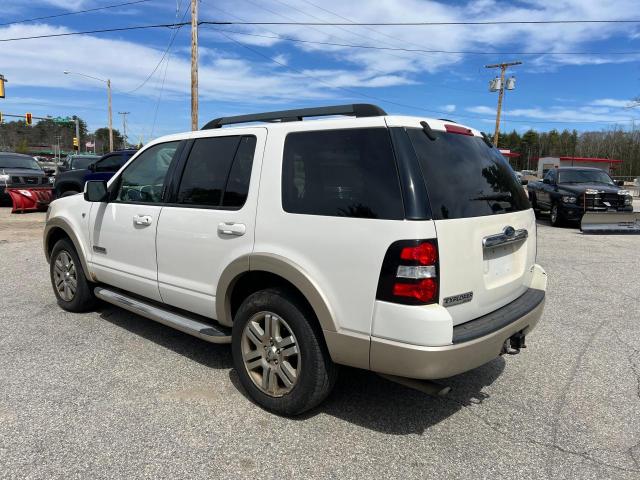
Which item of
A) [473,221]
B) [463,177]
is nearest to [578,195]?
[463,177]

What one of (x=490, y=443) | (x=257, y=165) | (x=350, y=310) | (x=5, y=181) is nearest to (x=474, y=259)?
(x=350, y=310)

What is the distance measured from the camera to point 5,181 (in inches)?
628

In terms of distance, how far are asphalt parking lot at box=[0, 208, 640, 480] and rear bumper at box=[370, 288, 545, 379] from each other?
1.77 ft

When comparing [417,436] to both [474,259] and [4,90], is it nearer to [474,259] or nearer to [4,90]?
[474,259]

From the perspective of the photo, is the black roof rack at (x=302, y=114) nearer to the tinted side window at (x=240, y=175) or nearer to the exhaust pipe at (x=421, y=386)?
the tinted side window at (x=240, y=175)

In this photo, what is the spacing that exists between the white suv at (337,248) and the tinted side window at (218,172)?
0.01m

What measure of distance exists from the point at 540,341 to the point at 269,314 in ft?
9.37

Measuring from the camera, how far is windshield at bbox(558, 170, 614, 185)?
14156mm

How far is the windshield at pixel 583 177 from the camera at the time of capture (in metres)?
14.2

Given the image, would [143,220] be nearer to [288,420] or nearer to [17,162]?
[288,420]

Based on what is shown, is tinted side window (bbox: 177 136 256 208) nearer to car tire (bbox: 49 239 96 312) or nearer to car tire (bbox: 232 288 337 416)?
car tire (bbox: 232 288 337 416)

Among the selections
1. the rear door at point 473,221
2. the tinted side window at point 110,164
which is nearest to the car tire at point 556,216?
the rear door at point 473,221

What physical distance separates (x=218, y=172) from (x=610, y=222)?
12.0 metres

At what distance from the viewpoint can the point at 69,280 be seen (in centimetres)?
511
